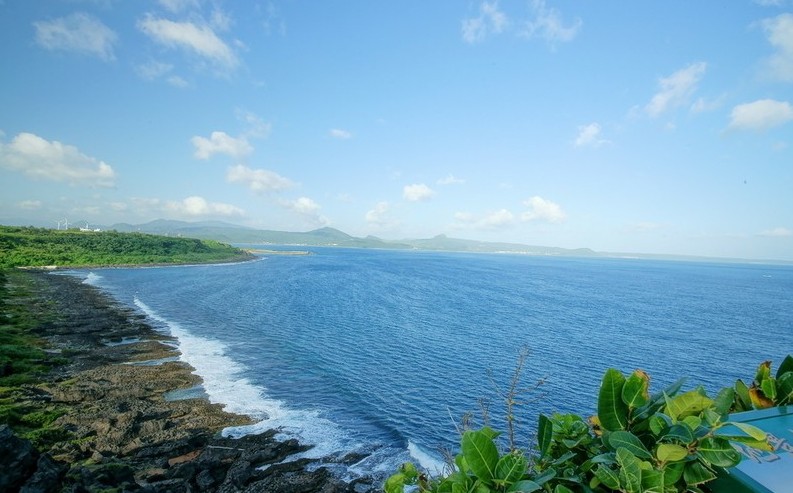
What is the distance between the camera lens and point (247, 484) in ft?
61.5

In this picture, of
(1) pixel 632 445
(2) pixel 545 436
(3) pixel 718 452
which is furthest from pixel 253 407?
(3) pixel 718 452

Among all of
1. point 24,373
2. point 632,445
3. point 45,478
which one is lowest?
point 24,373

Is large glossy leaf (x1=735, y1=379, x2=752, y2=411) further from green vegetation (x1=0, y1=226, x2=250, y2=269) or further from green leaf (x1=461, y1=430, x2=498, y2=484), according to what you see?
green vegetation (x1=0, y1=226, x2=250, y2=269)

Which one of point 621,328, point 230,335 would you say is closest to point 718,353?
point 621,328

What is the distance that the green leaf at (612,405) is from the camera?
276 cm

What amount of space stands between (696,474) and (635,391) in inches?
22.6

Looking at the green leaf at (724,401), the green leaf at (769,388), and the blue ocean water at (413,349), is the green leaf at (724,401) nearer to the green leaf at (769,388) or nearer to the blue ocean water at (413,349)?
the green leaf at (769,388)

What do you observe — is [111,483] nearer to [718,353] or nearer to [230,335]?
[230,335]

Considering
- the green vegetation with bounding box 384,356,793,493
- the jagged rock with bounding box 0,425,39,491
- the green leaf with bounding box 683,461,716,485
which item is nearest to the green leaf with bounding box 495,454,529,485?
the green vegetation with bounding box 384,356,793,493

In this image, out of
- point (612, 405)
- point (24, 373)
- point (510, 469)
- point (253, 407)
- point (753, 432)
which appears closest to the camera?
point (753, 432)

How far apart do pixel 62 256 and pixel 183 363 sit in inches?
4093

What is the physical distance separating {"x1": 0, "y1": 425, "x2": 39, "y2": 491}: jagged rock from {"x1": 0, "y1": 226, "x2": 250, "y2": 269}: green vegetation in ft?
338

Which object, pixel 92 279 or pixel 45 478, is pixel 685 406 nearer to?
pixel 45 478

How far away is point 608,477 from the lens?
2.26m
